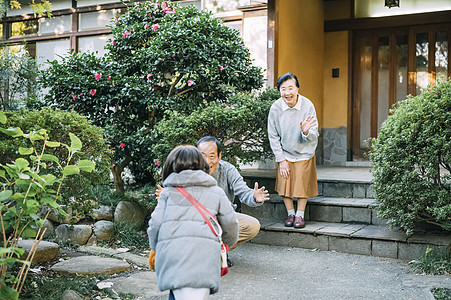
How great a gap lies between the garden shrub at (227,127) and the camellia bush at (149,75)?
0.38 meters

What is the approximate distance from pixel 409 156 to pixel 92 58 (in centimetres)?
439

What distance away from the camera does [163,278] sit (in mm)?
2803

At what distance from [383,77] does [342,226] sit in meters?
4.69

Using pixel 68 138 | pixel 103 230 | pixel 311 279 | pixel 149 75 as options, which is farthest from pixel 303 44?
pixel 311 279

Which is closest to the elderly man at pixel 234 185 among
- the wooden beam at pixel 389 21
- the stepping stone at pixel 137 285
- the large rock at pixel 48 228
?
Result: the stepping stone at pixel 137 285

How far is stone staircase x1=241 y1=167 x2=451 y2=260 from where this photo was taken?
5.21 metres

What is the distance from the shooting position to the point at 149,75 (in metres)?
6.73

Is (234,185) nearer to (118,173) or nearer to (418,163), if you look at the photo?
(418,163)

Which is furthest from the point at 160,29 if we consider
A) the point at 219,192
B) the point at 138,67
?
the point at 219,192

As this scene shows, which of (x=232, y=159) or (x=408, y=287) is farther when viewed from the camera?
(x=232, y=159)

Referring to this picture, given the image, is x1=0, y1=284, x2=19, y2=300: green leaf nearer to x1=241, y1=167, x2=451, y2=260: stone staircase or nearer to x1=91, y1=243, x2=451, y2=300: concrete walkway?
x1=91, y1=243, x2=451, y2=300: concrete walkway

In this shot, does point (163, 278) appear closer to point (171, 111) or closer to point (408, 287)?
point (408, 287)

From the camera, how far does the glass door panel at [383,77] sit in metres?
9.60

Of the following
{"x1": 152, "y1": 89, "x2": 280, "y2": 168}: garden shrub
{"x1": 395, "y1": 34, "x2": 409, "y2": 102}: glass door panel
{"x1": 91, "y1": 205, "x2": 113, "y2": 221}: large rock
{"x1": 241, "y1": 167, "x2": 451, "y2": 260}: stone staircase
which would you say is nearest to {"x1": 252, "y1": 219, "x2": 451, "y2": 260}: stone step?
{"x1": 241, "y1": 167, "x2": 451, "y2": 260}: stone staircase
